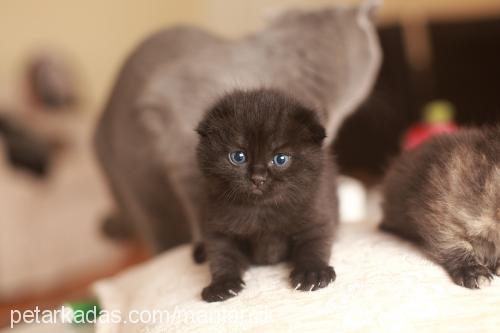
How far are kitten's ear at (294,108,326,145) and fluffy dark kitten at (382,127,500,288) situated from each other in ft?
0.86

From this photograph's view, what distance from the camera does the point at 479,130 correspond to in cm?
117

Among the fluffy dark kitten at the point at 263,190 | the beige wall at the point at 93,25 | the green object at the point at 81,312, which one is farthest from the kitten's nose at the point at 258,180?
the beige wall at the point at 93,25

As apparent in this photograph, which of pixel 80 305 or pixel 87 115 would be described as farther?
pixel 87 115

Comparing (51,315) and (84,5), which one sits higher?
(84,5)

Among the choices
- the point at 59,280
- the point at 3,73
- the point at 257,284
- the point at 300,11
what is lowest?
the point at 59,280

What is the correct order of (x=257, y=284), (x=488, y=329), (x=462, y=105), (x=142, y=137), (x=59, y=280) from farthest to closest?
(x=59, y=280)
(x=462, y=105)
(x=142, y=137)
(x=257, y=284)
(x=488, y=329)

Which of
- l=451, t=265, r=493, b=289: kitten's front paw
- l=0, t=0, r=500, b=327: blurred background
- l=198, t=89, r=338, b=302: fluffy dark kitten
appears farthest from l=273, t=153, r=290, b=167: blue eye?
l=0, t=0, r=500, b=327: blurred background

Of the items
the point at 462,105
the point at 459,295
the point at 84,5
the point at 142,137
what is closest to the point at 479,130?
the point at 459,295

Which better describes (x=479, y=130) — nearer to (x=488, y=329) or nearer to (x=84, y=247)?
(x=488, y=329)

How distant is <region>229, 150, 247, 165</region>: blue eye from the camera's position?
1.08 metres

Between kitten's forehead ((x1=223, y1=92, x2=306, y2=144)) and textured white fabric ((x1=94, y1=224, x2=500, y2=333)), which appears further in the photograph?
kitten's forehead ((x1=223, y1=92, x2=306, y2=144))

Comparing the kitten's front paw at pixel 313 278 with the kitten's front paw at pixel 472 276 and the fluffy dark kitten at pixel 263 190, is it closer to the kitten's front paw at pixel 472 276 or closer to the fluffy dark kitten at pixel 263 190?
the fluffy dark kitten at pixel 263 190

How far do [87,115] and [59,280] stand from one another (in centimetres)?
150

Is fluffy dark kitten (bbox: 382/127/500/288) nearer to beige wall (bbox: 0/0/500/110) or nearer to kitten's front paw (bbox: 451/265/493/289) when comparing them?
kitten's front paw (bbox: 451/265/493/289)
